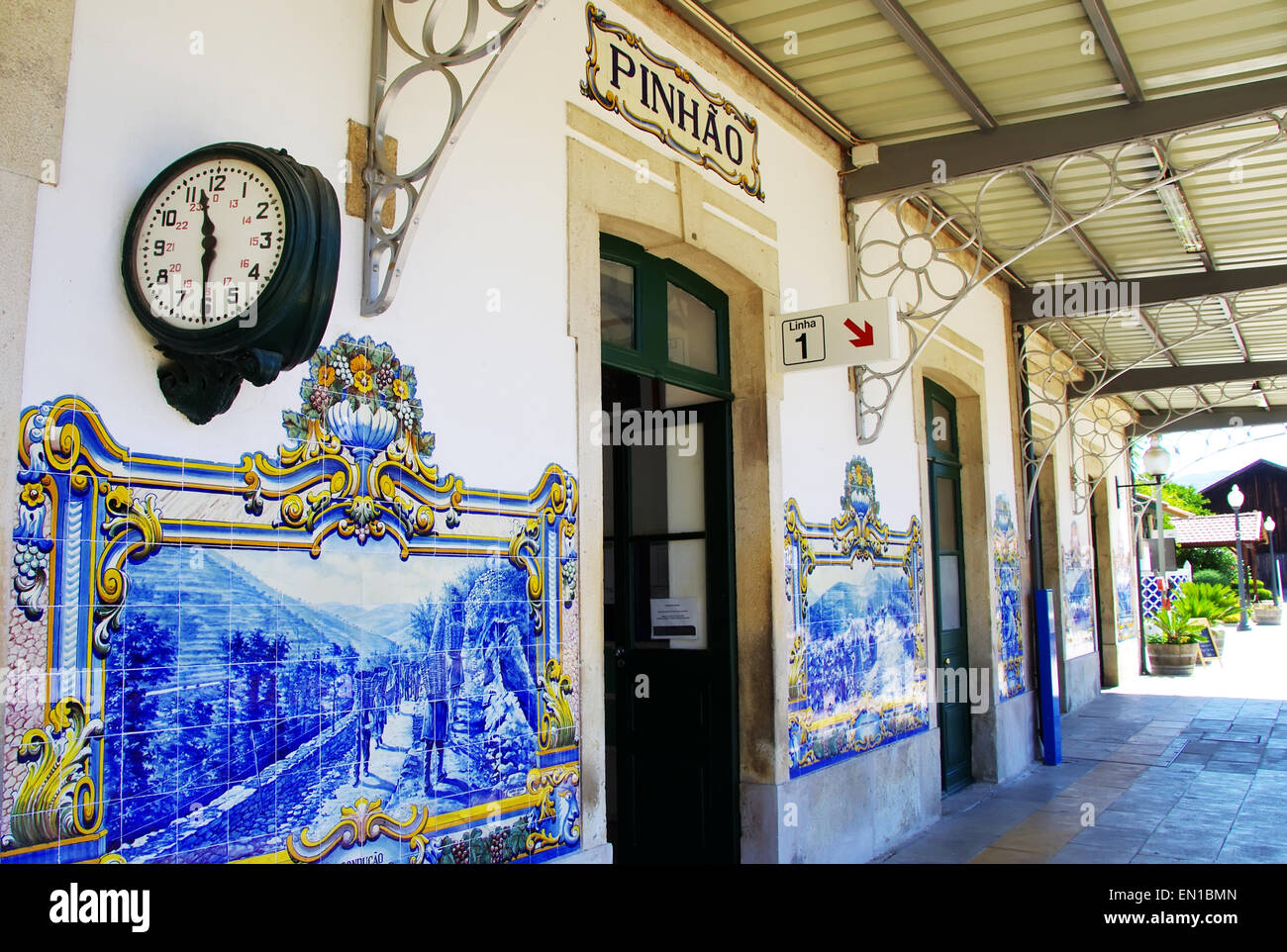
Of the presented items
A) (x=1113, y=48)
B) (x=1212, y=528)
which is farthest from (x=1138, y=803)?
(x=1212, y=528)

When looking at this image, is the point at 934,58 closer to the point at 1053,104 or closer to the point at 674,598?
the point at 1053,104

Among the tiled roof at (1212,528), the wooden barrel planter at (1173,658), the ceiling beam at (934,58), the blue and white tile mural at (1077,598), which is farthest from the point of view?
the tiled roof at (1212,528)

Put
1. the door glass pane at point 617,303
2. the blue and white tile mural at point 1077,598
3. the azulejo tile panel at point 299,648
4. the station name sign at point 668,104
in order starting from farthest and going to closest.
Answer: the blue and white tile mural at point 1077,598
the door glass pane at point 617,303
the station name sign at point 668,104
the azulejo tile panel at point 299,648

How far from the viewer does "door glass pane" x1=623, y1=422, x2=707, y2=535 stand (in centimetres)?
543

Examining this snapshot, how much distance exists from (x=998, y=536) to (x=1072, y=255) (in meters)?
2.33

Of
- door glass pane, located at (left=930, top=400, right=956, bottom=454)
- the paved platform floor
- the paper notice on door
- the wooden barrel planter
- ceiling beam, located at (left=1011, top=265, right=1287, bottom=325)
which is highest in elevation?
ceiling beam, located at (left=1011, top=265, right=1287, bottom=325)

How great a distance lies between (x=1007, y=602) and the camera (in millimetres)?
8891

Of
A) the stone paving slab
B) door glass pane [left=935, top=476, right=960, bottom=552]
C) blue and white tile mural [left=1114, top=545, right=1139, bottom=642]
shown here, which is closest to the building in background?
the stone paving slab

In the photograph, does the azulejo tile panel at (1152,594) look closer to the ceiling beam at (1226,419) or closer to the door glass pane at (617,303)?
the ceiling beam at (1226,419)

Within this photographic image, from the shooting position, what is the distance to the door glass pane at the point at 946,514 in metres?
8.26

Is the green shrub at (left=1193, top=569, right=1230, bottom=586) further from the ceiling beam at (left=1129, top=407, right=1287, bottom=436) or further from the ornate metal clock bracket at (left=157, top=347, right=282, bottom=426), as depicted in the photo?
the ornate metal clock bracket at (left=157, top=347, right=282, bottom=426)

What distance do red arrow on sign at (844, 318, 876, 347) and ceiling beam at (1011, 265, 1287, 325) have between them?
4625 mm

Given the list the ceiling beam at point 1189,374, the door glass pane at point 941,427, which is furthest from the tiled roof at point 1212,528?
the door glass pane at point 941,427

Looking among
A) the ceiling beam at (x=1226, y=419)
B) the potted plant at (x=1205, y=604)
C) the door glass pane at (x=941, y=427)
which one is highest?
the ceiling beam at (x=1226, y=419)
